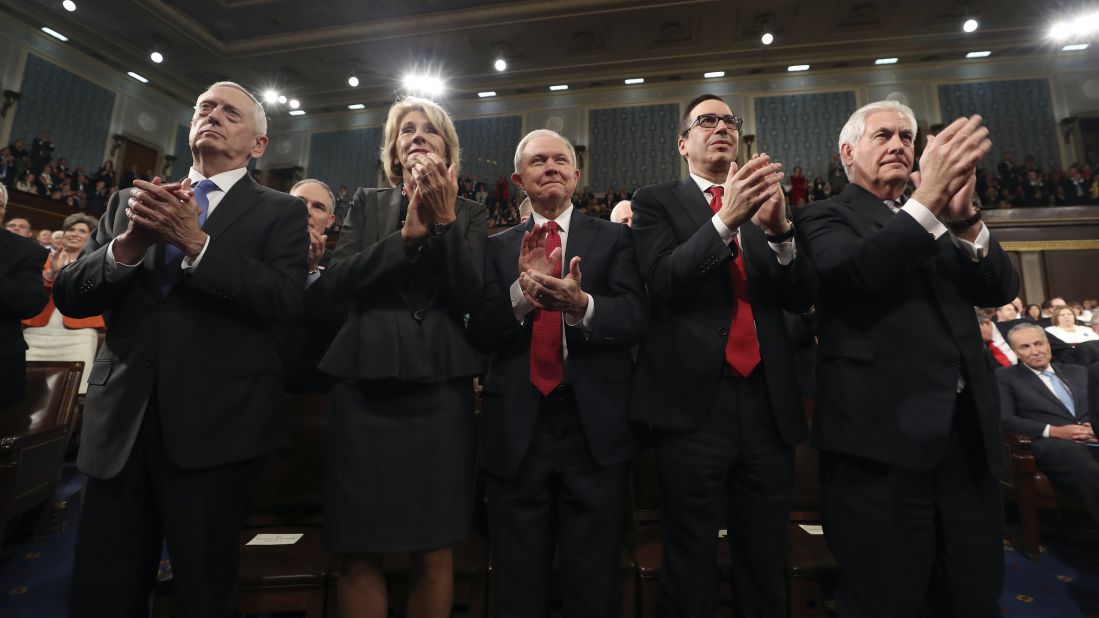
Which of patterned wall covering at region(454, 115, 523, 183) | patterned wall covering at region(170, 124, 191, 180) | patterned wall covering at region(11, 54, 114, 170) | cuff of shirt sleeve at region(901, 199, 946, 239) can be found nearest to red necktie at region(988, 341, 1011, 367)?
cuff of shirt sleeve at region(901, 199, 946, 239)

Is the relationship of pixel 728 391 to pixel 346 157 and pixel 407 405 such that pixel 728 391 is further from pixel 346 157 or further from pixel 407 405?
pixel 346 157

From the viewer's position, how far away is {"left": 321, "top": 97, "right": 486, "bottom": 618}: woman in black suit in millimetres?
1185

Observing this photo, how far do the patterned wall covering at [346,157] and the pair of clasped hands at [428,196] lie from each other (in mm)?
11425

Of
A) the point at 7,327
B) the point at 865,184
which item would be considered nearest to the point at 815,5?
the point at 865,184

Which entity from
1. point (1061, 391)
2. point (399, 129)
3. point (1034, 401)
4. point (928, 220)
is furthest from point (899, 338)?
point (1061, 391)

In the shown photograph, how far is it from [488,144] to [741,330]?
11071mm

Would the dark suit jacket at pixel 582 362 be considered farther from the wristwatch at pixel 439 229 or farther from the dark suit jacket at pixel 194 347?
the dark suit jacket at pixel 194 347

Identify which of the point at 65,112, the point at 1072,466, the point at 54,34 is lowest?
the point at 1072,466

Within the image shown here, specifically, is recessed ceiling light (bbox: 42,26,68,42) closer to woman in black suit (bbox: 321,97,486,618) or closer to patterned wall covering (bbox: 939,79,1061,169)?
woman in black suit (bbox: 321,97,486,618)

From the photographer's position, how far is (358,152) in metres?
12.0

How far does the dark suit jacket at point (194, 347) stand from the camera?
1085mm

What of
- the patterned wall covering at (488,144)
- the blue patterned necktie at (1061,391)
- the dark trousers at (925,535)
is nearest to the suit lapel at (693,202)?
the dark trousers at (925,535)

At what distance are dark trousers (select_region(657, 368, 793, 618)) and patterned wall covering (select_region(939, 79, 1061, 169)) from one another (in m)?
11.4

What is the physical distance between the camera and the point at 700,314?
4.42ft
